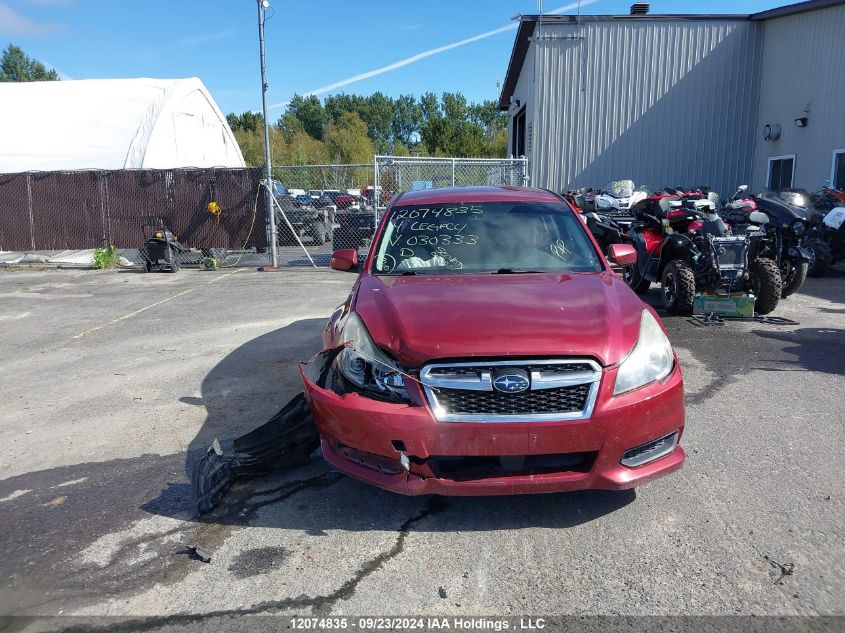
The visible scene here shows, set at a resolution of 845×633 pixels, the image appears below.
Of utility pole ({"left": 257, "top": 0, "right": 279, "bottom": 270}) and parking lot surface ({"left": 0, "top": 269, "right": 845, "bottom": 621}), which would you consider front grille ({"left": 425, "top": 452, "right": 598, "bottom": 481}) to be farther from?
utility pole ({"left": 257, "top": 0, "right": 279, "bottom": 270})

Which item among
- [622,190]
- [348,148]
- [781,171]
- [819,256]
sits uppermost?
[348,148]

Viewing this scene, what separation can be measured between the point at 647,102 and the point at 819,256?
321 inches

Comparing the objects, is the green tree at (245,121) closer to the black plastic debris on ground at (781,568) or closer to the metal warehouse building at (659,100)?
the metal warehouse building at (659,100)

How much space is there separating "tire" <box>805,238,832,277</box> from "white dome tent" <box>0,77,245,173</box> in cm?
1913

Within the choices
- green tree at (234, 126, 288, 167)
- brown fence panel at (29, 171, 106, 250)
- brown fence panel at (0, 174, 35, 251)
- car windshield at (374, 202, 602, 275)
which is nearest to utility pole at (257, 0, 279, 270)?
brown fence panel at (29, 171, 106, 250)

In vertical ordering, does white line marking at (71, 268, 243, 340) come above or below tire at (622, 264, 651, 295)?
below

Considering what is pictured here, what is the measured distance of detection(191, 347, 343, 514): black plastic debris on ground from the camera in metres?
3.53

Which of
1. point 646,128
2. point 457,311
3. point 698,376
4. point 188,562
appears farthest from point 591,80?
point 188,562

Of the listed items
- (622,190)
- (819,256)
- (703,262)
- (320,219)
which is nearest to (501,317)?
(703,262)

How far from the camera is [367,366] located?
329cm

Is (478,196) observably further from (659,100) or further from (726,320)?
(659,100)

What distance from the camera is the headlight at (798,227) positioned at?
8.80 m

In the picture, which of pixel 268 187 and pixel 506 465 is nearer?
pixel 506 465

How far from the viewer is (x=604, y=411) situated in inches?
117
